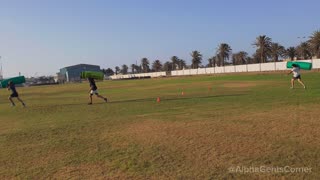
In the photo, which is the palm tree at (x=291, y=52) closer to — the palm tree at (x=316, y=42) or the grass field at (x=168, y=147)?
the palm tree at (x=316, y=42)

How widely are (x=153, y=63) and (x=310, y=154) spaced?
172 metres

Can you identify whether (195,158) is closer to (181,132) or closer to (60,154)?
(181,132)

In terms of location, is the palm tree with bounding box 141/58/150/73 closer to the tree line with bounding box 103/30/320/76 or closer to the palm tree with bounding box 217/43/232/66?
the tree line with bounding box 103/30/320/76

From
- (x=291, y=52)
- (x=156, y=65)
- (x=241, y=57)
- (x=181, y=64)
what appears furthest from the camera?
(x=156, y=65)

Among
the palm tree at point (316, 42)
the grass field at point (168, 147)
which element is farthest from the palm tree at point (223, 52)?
the grass field at point (168, 147)

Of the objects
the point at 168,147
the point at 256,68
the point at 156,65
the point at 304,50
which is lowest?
the point at 168,147

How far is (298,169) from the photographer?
227 inches

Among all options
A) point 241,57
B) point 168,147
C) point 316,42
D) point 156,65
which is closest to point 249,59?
point 241,57

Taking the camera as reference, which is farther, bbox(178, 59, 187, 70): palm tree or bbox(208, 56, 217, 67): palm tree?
bbox(178, 59, 187, 70): palm tree

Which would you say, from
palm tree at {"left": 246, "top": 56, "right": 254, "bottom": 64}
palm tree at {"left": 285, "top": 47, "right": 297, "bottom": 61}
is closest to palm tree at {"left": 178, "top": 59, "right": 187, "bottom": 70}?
palm tree at {"left": 246, "top": 56, "right": 254, "bottom": 64}

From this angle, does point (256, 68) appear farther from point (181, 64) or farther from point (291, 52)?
point (181, 64)

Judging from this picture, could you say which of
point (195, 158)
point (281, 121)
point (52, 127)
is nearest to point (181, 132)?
point (195, 158)

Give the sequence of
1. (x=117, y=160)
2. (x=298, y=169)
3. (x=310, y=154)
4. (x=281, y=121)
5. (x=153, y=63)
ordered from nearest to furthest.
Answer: (x=298, y=169) → (x=310, y=154) → (x=117, y=160) → (x=281, y=121) → (x=153, y=63)

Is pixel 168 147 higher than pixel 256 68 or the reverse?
the reverse
